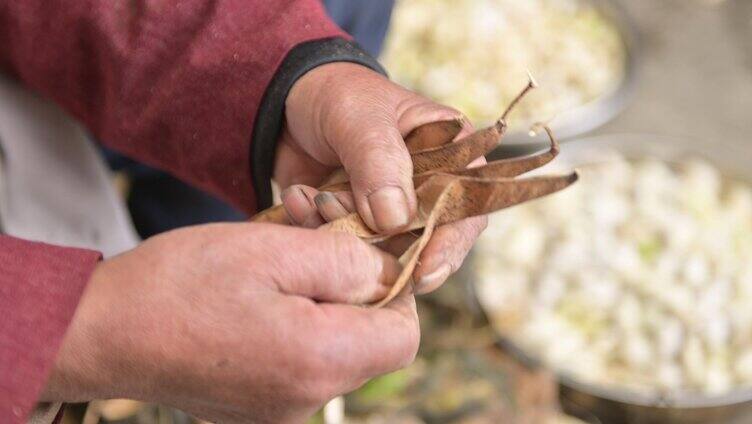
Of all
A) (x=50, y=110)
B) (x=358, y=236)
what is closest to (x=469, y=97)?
(x=50, y=110)

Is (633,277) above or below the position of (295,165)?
below

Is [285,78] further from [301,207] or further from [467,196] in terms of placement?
[467,196]

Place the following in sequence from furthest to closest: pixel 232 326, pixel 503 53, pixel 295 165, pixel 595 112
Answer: pixel 503 53 < pixel 595 112 < pixel 295 165 < pixel 232 326

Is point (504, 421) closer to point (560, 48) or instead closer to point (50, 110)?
point (50, 110)

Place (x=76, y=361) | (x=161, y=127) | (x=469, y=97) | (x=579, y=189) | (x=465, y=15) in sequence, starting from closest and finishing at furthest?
(x=76, y=361), (x=161, y=127), (x=579, y=189), (x=469, y=97), (x=465, y=15)

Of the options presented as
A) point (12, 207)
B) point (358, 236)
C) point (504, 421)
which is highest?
point (358, 236)

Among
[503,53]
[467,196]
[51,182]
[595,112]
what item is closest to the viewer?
[467,196]

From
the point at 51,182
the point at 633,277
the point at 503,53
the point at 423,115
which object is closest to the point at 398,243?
the point at 423,115
